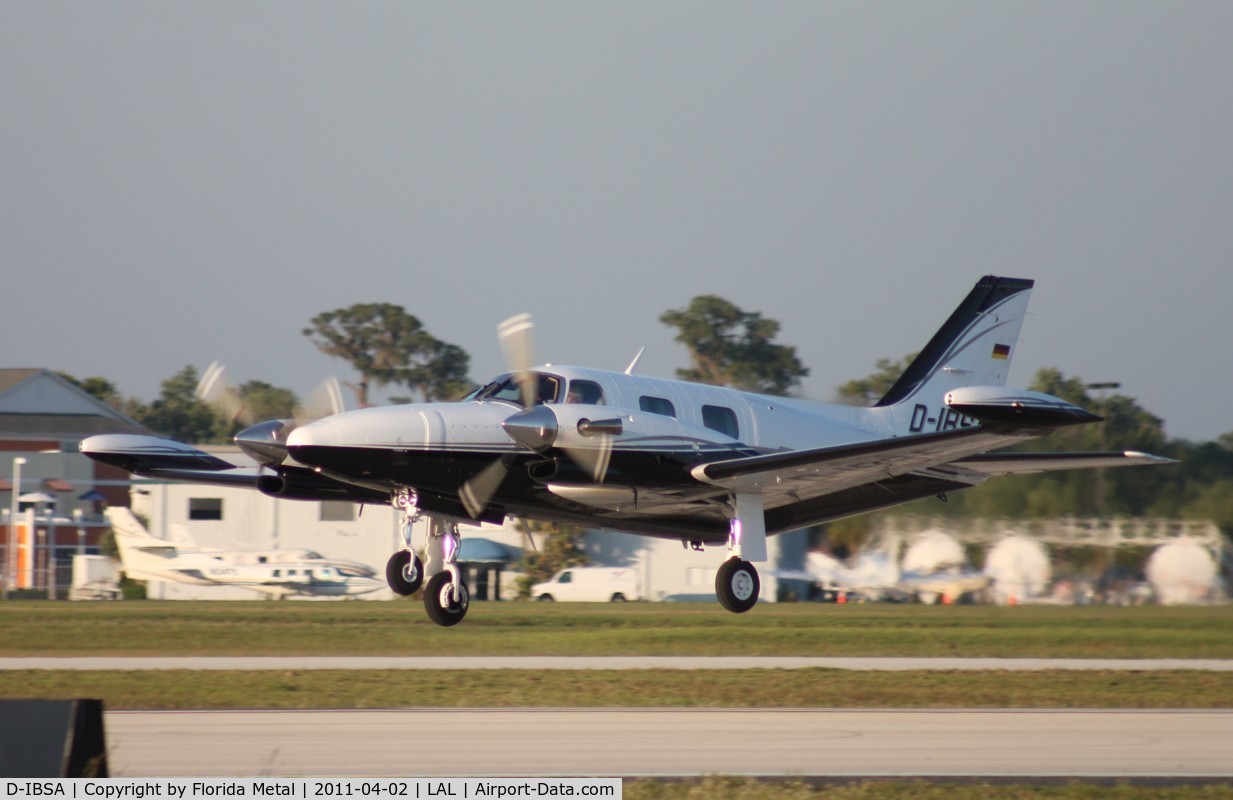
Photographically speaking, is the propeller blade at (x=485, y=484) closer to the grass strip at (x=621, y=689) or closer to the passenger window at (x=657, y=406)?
the passenger window at (x=657, y=406)

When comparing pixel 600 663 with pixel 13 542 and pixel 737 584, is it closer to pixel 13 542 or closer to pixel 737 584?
pixel 737 584

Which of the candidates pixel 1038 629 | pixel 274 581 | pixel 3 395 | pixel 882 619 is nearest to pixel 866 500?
pixel 1038 629

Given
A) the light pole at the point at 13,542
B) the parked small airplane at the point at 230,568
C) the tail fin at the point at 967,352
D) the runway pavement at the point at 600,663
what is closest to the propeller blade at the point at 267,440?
the runway pavement at the point at 600,663

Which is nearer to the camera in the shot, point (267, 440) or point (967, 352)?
point (267, 440)

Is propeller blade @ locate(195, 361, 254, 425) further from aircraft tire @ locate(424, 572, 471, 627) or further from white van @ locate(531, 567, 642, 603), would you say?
white van @ locate(531, 567, 642, 603)

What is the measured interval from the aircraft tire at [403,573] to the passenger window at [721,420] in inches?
173

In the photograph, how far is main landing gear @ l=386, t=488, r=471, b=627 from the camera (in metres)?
17.0

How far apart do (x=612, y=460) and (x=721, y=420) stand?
242 cm

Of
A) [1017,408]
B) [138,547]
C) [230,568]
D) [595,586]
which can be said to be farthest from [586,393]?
[138,547]

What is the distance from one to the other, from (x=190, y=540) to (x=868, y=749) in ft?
126

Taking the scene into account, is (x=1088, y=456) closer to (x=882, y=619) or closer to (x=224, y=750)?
(x=224, y=750)

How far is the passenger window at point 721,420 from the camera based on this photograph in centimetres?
1797

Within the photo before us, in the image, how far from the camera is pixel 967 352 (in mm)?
21656
